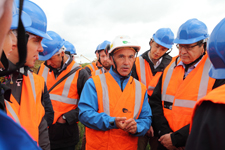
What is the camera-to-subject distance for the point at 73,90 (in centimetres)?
331

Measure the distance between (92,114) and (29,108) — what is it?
0.83 meters

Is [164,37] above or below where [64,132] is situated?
above

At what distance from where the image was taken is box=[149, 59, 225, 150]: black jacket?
2.19 m

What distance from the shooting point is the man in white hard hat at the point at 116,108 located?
229 cm

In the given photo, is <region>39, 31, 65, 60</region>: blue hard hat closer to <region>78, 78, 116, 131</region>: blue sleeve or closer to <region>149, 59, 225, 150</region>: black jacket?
<region>78, 78, 116, 131</region>: blue sleeve

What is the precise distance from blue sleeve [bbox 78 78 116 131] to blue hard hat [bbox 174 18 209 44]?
1575 millimetres

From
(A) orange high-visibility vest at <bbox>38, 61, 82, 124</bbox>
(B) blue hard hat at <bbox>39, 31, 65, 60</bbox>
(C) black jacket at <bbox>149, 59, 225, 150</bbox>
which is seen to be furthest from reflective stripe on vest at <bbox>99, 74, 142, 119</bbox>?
(B) blue hard hat at <bbox>39, 31, 65, 60</bbox>

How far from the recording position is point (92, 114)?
232 cm

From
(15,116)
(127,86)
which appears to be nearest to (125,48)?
(127,86)

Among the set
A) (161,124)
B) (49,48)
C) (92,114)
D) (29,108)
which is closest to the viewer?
(29,108)

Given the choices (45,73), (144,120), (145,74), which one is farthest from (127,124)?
(45,73)

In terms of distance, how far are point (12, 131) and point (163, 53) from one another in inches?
161

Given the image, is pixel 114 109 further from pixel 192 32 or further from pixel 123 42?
pixel 192 32

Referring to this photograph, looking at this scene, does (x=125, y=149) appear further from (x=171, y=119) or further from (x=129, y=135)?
(x=171, y=119)
